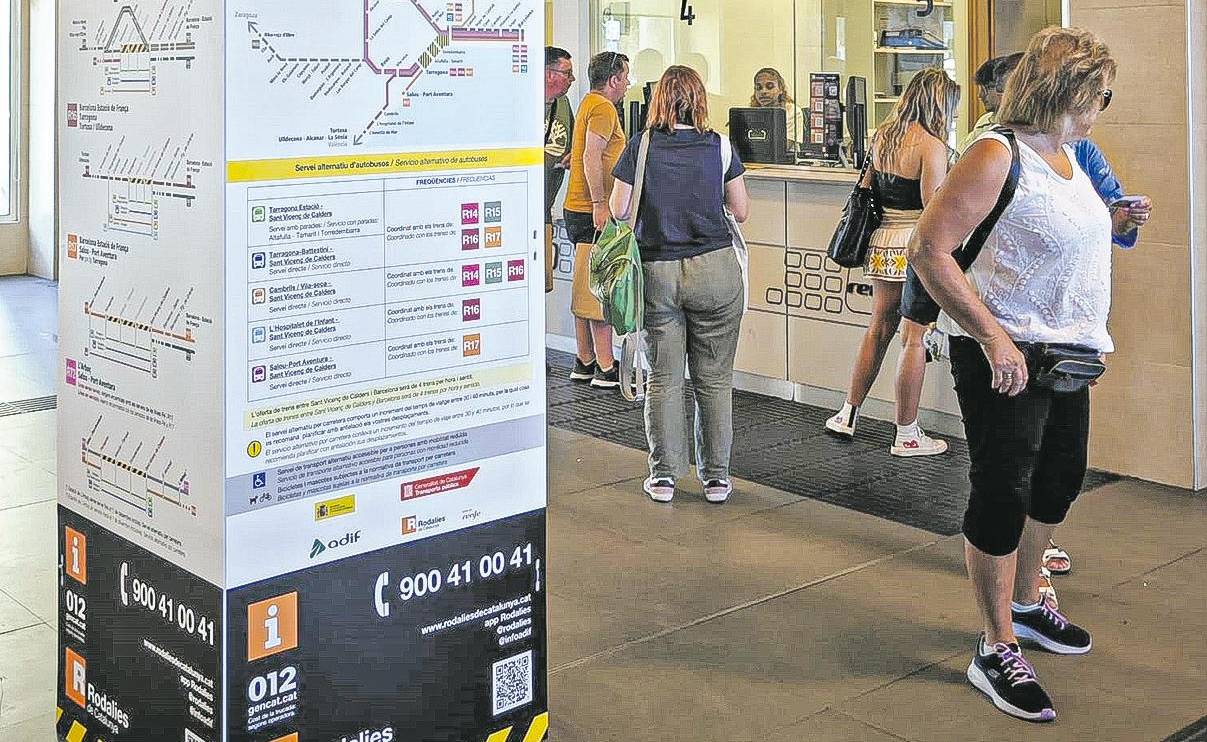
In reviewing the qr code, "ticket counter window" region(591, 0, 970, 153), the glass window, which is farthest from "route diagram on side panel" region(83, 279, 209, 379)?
the glass window

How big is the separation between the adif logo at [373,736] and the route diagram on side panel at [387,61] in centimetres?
117

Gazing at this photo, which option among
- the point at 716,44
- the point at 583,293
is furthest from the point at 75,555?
the point at 716,44

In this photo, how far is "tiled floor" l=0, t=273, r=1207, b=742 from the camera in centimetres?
365

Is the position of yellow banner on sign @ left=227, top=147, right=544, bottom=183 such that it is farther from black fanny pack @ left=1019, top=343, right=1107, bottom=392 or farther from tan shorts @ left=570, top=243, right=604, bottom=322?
tan shorts @ left=570, top=243, right=604, bottom=322

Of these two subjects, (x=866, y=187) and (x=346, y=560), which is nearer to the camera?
(x=346, y=560)

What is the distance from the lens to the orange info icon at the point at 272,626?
2676 millimetres

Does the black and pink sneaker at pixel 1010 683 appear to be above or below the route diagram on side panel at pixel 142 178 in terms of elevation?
below

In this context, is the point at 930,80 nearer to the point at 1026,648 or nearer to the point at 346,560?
the point at 1026,648

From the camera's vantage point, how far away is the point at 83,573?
3.13 meters

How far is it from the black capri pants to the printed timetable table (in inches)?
47.2

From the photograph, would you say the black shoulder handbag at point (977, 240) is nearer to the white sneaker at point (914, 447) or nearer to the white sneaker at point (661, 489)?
the white sneaker at point (661, 489)

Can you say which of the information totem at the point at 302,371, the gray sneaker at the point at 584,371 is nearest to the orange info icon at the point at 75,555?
the information totem at the point at 302,371

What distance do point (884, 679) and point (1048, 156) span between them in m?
1.46

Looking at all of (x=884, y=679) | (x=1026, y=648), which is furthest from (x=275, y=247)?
(x=1026, y=648)
